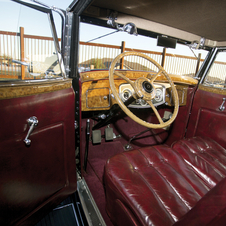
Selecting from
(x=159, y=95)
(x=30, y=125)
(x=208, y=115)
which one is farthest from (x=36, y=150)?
(x=208, y=115)

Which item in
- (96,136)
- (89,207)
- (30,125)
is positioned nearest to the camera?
(30,125)

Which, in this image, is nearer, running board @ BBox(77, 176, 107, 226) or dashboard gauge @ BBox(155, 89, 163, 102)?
running board @ BBox(77, 176, 107, 226)

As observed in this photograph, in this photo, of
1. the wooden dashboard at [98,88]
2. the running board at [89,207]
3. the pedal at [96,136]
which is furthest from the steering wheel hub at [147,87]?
the pedal at [96,136]

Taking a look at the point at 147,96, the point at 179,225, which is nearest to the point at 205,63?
the point at 147,96

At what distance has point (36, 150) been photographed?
1067mm

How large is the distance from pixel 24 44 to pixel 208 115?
6.37ft

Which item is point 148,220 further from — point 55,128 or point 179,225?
point 55,128

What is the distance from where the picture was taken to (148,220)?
811mm

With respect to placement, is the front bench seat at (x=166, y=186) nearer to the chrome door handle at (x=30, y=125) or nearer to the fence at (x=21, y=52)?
the chrome door handle at (x=30, y=125)

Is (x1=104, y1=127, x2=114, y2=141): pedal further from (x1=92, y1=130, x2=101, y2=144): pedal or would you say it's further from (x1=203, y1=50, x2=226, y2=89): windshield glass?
(x1=203, y1=50, x2=226, y2=89): windshield glass

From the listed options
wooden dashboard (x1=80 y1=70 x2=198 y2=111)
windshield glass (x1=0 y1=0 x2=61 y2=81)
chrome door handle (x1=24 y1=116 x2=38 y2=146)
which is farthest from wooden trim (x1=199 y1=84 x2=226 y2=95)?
chrome door handle (x1=24 y1=116 x2=38 y2=146)

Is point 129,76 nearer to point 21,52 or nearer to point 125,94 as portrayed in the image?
point 125,94

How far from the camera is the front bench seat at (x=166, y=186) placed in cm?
55

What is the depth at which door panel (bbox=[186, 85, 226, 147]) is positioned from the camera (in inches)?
72.9
